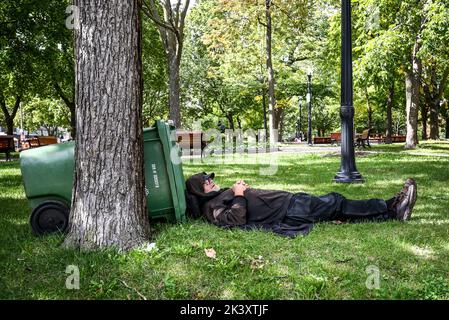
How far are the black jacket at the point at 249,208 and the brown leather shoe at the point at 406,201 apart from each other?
133cm

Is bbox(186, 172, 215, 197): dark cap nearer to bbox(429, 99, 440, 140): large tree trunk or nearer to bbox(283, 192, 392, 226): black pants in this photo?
bbox(283, 192, 392, 226): black pants

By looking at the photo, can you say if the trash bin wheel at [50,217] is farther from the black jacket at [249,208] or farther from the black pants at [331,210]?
the black pants at [331,210]

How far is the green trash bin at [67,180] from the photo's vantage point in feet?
15.5

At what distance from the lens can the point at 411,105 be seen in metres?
20.2

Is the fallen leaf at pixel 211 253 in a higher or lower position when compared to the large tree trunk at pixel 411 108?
lower

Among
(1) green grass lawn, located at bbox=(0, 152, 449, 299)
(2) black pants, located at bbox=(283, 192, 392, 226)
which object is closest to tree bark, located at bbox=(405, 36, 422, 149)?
(1) green grass lawn, located at bbox=(0, 152, 449, 299)

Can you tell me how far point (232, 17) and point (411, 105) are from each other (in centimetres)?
983

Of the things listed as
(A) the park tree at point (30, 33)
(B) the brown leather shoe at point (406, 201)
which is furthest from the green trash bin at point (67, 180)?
(A) the park tree at point (30, 33)

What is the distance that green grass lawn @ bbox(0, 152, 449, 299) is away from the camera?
3348mm

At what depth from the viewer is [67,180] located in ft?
15.8

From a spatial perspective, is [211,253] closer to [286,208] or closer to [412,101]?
[286,208]

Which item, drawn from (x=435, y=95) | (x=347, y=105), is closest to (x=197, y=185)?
(x=347, y=105)
